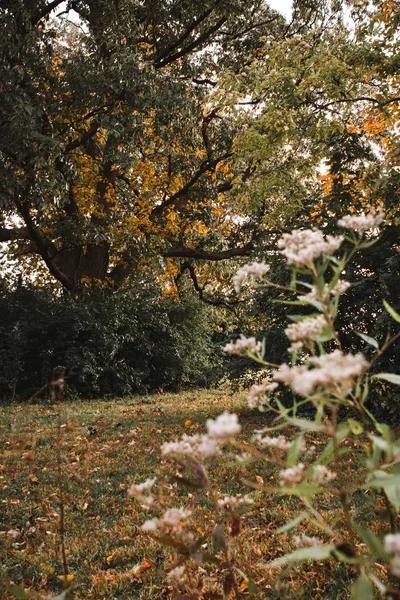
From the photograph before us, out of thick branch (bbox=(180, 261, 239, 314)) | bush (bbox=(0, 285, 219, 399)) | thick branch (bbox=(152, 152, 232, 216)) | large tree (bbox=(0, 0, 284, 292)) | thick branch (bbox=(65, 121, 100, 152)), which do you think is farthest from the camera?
thick branch (bbox=(180, 261, 239, 314))

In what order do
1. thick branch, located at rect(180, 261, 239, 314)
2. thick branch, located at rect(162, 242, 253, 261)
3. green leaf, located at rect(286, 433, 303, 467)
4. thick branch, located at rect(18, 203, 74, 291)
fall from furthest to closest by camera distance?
1. thick branch, located at rect(180, 261, 239, 314)
2. thick branch, located at rect(162, 242, 253, 261)
3. thick branch, located at rect(18, 203, 74, 291)
4. green leaf, located at rect(286, 433, 303, 467)

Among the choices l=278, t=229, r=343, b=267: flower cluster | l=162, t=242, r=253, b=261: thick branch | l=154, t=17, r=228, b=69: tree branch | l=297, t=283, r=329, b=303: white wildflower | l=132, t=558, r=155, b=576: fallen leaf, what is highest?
l=154, t=17, r=228, b=69: tree branch

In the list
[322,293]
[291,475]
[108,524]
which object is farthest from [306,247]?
[108,524]

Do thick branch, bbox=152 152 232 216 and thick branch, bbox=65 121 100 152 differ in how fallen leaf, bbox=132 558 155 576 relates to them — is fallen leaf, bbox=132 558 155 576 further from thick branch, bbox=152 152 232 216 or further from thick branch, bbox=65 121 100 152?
thick branch, bbox=152 152 232 216

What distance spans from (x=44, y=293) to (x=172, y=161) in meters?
4.78

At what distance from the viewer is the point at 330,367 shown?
3.26 feet

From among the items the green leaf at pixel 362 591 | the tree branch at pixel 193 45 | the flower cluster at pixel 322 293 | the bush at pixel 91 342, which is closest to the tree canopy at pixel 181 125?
the tree branch at pixel 193 45

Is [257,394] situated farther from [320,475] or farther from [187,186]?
[187,186]

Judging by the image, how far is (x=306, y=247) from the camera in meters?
1.30

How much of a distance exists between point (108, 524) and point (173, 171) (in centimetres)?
1133

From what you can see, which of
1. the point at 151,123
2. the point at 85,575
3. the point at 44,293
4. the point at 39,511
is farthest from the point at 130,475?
the point at 44,293

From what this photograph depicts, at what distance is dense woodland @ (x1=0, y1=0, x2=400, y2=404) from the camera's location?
799 centimetres

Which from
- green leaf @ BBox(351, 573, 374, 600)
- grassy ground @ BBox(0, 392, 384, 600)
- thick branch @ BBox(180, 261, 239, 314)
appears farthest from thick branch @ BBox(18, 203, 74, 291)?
green leaf @ BBox(351, 573, 374, 600)

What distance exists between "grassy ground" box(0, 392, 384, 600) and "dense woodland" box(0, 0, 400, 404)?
8.80 ft
